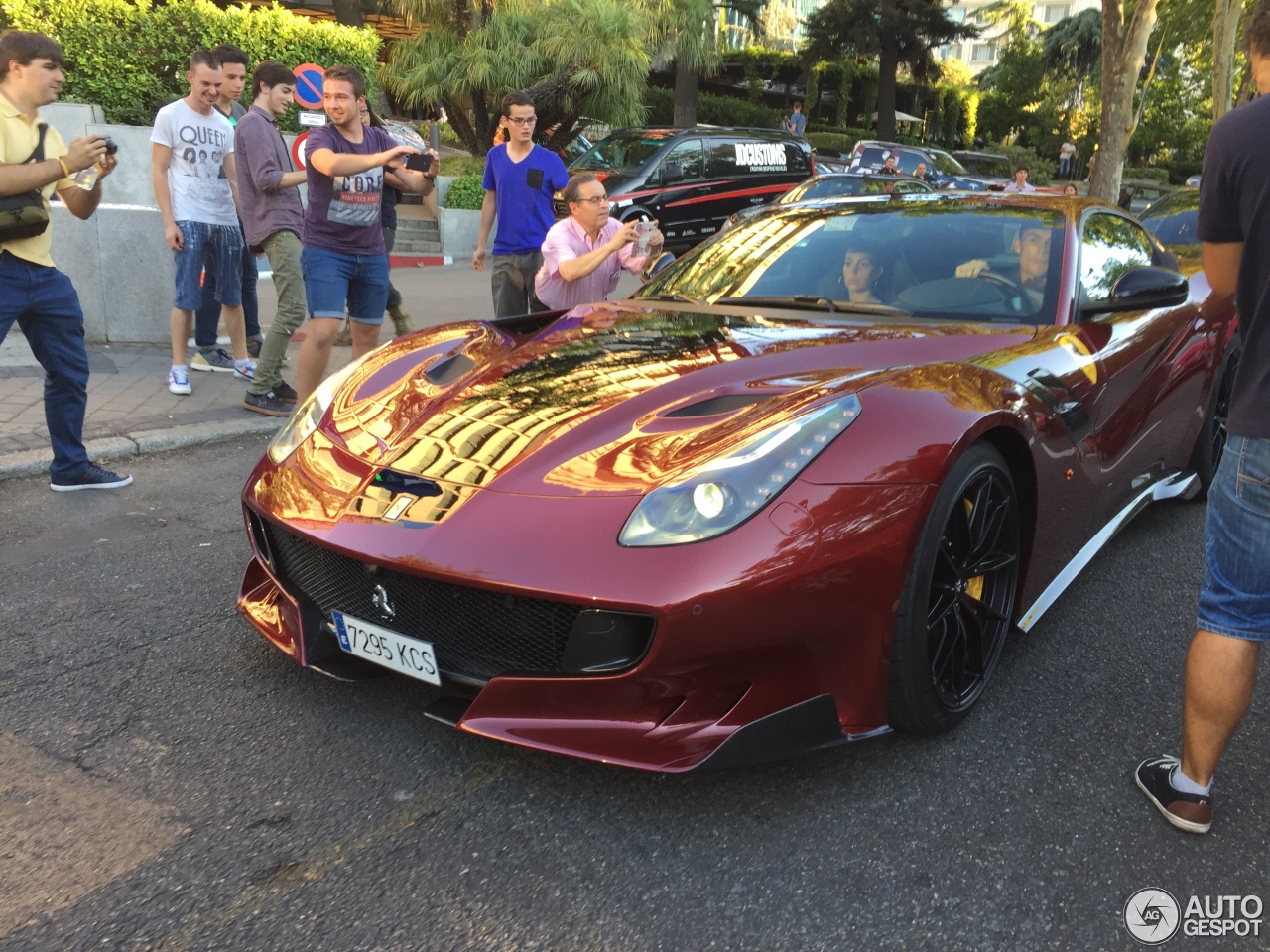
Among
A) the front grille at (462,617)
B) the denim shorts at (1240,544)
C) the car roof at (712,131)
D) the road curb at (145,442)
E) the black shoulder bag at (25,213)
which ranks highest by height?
the car roof at (712,131)

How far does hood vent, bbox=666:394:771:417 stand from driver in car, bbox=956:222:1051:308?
124 cm

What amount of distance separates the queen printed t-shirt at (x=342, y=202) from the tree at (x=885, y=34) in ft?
122

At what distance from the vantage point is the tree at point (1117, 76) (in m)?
16.2

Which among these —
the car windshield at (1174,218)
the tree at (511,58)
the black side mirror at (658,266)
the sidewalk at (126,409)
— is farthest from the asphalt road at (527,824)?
the tree at (511,58)

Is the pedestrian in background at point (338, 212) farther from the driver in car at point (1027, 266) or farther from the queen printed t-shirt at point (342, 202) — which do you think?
the driver in car at point (1027, 266)

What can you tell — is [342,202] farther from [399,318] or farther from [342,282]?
[399,318]

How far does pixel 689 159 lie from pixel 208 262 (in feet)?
26.6

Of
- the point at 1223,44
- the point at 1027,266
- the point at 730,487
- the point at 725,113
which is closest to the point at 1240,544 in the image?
the point at 730,487

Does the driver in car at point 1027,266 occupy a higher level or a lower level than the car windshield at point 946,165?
lower

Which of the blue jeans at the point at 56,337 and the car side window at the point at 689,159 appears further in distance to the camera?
the car side window at the point at 689,159

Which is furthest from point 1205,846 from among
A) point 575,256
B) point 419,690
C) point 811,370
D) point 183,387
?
point 183,387

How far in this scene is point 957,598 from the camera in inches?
98.0

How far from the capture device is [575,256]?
4977mm

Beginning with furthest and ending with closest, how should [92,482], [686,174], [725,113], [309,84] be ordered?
[725,113] < [686,174] < [309,84] < [92,482]
